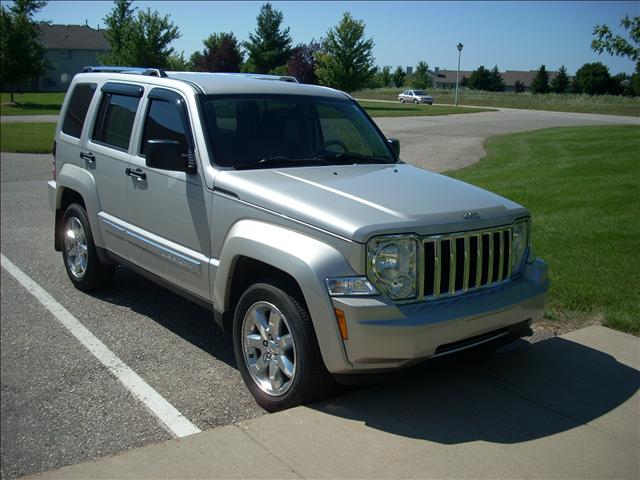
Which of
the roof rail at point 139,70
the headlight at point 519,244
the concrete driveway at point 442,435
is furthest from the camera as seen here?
the roof rail at point 139,70

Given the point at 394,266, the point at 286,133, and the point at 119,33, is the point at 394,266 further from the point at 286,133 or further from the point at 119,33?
the point at 119,33

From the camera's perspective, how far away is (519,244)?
4570mm

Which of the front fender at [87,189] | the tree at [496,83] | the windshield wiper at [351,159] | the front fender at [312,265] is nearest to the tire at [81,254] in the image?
the front fender at [87,189]

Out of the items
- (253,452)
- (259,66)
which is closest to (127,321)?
(253,452)

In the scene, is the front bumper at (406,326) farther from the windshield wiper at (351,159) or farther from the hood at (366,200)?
the windshield wiper at (351,159)

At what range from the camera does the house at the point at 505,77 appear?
4709 inches

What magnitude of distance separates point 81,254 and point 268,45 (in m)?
66.3

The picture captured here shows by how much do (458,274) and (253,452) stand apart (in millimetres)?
1560

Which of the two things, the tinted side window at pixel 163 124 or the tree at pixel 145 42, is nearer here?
the tinted side window at pixel 163 124

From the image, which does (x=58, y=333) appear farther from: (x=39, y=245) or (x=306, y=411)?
(x=39, y=245)

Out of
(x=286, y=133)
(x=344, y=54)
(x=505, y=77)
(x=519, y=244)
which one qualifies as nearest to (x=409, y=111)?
(x=344, y=54)

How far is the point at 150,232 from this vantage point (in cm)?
548

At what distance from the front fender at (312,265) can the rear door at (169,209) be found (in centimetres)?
71

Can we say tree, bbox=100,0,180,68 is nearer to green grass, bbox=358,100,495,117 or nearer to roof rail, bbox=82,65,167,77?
green grass, bbox=358,100,495,117
